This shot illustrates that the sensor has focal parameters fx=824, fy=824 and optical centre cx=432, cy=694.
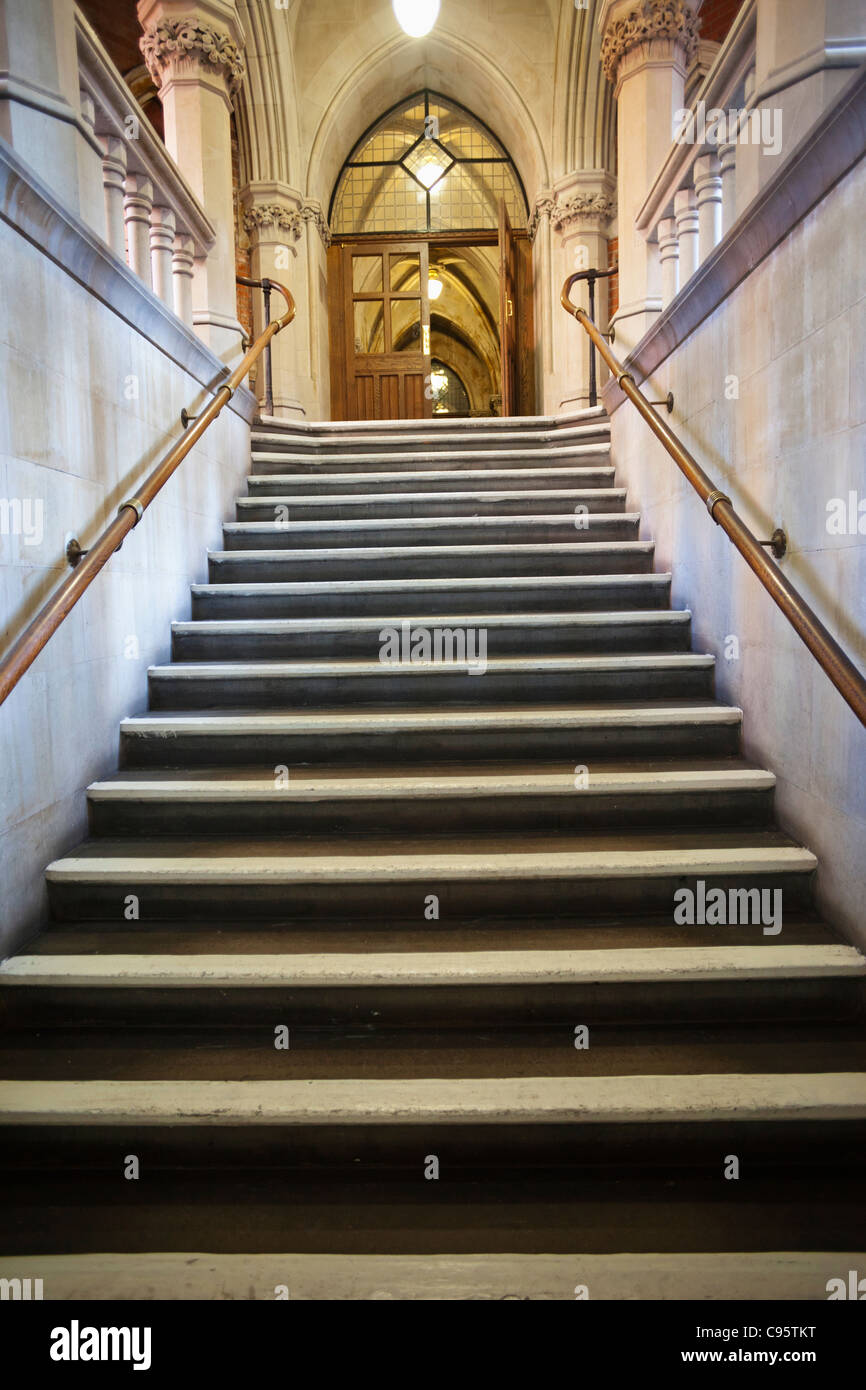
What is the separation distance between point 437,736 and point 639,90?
4611 millimetres

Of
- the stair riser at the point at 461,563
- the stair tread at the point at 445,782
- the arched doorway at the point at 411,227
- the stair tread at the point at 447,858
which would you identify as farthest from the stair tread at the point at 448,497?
the arched doorway at the point at 411,227

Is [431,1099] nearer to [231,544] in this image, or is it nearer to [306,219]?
[231,544]

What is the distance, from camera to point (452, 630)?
337 cm

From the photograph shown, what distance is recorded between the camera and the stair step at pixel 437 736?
2881 mm

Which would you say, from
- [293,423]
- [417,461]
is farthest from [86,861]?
[293,423]

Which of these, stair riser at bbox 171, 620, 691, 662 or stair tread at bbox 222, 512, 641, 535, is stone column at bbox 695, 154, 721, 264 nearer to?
stair tread at bbox 222, 512, 641, 535

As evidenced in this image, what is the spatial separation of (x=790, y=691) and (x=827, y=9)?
201cm

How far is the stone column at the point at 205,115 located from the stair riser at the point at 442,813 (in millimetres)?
3112

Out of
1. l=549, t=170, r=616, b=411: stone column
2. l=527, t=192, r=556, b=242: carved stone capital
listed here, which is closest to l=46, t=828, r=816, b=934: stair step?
l=549, t=170, r=616, b=411: stone column

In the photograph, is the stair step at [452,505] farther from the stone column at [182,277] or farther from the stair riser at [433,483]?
the stone column at [182,277]

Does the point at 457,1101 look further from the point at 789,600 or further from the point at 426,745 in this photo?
the point at 789,600

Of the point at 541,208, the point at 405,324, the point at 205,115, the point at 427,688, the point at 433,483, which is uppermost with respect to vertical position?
the point at 405,324

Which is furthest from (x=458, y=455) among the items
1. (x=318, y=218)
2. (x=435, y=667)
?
(x=318, y=218)

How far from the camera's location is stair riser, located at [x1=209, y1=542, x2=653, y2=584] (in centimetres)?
383
